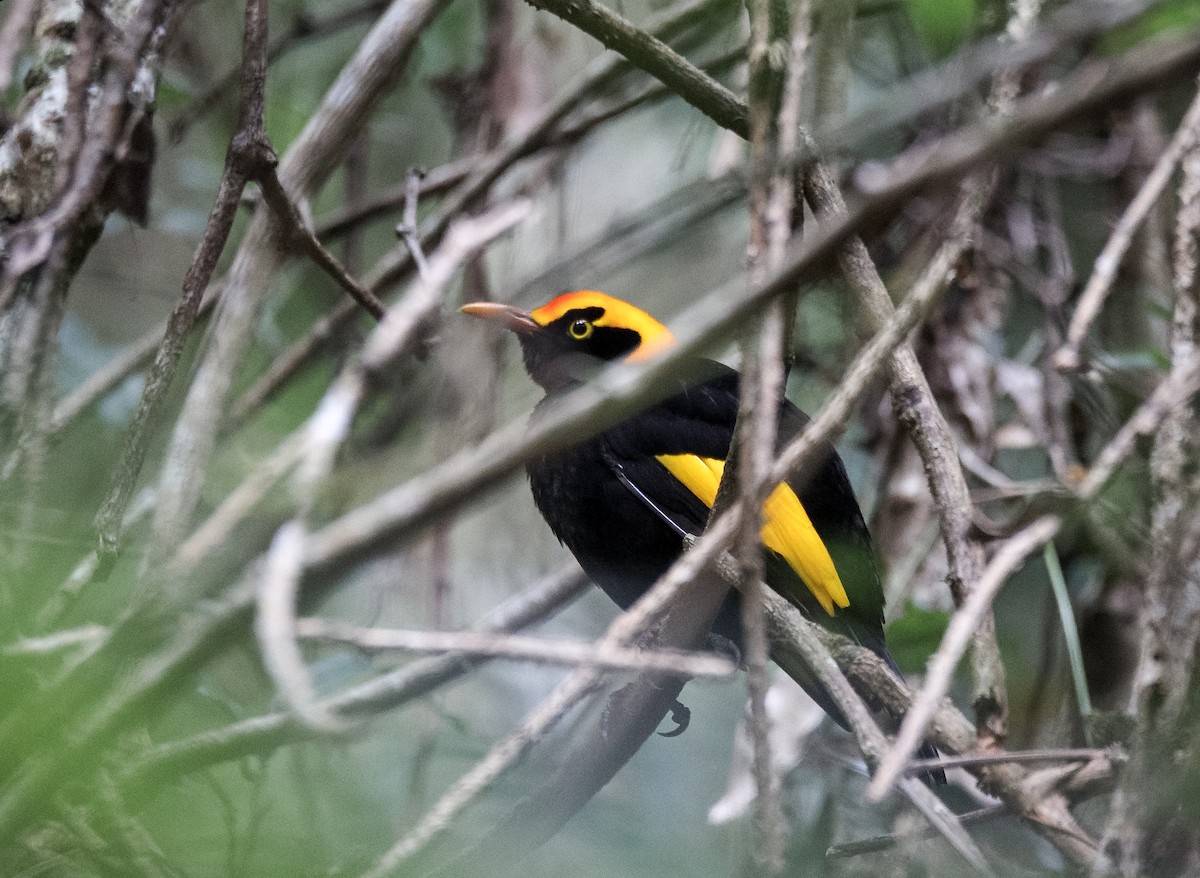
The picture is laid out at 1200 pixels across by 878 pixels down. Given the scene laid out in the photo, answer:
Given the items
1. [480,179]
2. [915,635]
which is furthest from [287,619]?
[480,179]

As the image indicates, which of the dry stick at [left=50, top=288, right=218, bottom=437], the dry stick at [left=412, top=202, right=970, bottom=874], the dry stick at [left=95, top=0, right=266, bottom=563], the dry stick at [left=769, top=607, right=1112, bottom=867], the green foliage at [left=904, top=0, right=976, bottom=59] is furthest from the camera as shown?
the dry stick at [left=50, top=288, right=218, bottom=437]

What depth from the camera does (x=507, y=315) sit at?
313 centimetres

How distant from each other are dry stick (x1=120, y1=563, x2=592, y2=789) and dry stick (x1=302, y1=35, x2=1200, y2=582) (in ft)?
1.12

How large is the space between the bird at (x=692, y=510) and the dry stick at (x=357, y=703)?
1.18 ft

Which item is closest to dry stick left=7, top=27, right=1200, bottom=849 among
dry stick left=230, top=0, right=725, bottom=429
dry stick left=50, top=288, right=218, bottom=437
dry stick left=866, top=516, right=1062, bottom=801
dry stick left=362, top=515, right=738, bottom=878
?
dry stick left=362, top=515, right=738, bottom=878

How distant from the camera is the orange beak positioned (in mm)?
3111

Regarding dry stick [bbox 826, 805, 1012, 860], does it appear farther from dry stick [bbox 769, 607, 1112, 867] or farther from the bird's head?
the bird's head

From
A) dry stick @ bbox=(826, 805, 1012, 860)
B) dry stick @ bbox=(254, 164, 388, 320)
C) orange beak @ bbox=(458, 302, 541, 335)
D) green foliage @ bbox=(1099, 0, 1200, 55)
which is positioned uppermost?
green foliage @ bbox=(1099, 0, 1200, 55)

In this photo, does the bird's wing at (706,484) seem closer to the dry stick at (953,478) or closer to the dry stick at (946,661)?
the dry stick at (953,478)

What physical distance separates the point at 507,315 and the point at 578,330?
19 cm

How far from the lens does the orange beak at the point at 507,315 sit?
311 centimetres

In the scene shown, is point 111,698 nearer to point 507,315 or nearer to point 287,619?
point 287,619

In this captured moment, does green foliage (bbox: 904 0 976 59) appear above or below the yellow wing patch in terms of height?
above

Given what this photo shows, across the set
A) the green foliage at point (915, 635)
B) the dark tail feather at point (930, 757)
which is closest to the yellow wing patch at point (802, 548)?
the green foliage at point (915, 635)
